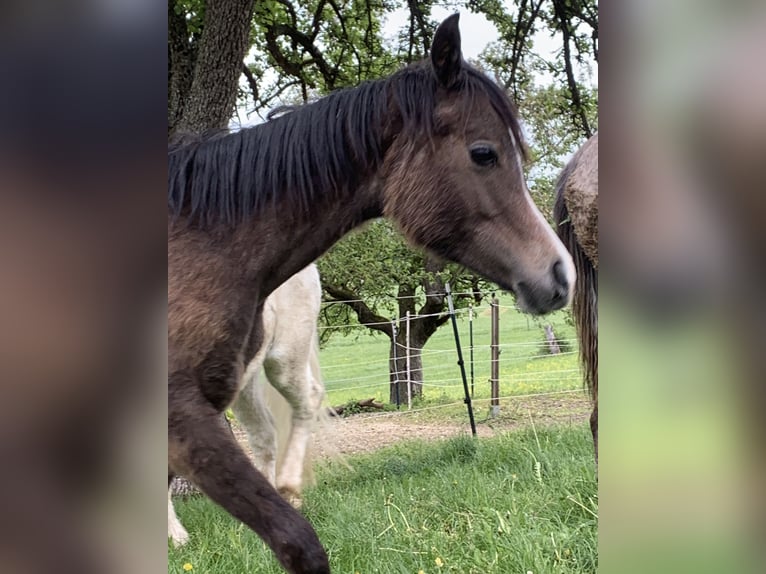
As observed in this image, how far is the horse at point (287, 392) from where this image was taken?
1542 mm

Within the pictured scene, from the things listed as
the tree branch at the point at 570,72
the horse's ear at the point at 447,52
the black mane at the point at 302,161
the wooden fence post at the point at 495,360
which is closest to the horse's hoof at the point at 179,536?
the black mane at the point at 302,161

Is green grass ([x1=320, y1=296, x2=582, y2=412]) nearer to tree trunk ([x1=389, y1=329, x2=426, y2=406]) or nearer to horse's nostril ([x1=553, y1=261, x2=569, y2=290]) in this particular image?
tree trunk ([x1=389, y1=329, x2=426, y2=406])

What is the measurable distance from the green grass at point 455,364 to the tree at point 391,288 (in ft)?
0.12

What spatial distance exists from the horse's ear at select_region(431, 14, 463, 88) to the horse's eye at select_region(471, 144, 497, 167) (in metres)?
0.15

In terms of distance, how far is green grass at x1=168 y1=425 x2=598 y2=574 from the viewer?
1.42 meters

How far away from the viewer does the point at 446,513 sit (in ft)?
5.33

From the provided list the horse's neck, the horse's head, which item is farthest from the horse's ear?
the horse's neck

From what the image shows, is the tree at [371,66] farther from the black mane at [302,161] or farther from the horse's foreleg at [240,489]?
the horse's foreleg at [240,489]
